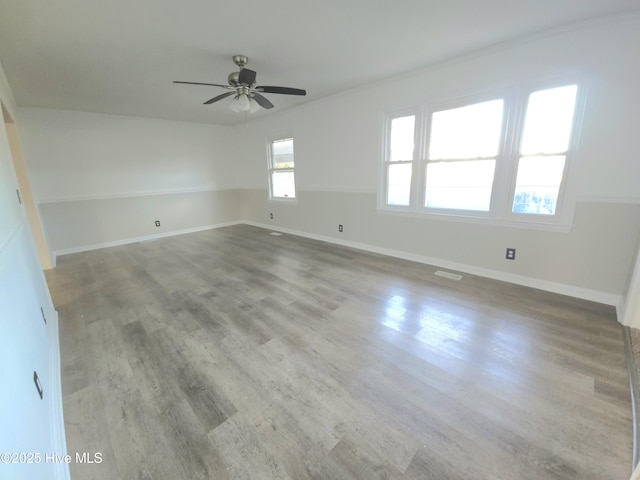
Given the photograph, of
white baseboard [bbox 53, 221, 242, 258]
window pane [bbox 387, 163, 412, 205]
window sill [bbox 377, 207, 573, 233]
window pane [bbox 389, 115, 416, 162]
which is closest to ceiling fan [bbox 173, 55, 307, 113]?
window pane [bbox 389, 115, 416, 162]

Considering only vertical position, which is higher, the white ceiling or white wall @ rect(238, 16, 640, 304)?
the white ceiling

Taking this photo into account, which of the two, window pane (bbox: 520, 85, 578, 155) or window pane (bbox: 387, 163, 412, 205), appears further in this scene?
window pane (bbox: 387, 163, 412, 205)

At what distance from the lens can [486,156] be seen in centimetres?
304

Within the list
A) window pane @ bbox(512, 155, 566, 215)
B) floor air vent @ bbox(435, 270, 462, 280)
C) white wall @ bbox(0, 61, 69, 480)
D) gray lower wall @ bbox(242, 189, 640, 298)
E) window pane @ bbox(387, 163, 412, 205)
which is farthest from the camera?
window pane @ bbox(387, 163, 412, 205)

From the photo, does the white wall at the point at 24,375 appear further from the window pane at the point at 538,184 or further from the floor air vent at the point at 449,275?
the window pane at the point at 538,184

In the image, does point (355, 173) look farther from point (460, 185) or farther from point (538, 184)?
point (538, 184)

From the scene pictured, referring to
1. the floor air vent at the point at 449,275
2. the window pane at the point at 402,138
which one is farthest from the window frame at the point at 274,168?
the floor air vent at the point at 449,275

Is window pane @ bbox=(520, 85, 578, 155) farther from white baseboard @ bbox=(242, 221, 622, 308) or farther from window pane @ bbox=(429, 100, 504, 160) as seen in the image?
white baseboard @ bbox=(242, 221, 622, 308)

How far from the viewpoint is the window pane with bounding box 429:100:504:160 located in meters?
2.96

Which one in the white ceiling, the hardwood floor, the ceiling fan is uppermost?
the white ceiling

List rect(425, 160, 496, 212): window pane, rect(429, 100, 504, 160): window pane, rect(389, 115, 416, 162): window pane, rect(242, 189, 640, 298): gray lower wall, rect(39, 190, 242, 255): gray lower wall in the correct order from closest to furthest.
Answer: rect(242, 189, 640, 298): gray lower wall < rect(429, 100, 504, 160): window pane < rect(425, 160, 496, 212): window pane < rect(389, 115, 416, 162): window pane < rect(39, 190, 242, 255): gray lower wall

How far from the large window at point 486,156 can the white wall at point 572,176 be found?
153 mm

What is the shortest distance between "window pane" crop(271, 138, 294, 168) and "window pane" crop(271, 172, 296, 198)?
19 centimetres

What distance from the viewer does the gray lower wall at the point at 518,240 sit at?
7.99ft
